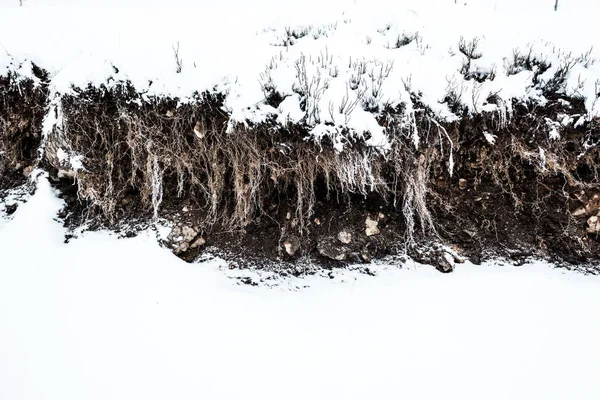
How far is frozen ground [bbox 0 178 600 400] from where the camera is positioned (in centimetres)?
222

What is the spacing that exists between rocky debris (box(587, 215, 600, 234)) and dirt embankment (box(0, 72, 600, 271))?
1 cm

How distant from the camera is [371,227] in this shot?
3.04 meters

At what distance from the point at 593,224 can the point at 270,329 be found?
2.98 metres

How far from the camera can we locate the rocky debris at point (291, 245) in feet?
9.88

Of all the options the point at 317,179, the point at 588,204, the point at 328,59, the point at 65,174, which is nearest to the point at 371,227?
the point at 317,179

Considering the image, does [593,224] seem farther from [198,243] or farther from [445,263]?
[198,243]

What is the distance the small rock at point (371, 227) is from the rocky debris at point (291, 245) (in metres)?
0.66

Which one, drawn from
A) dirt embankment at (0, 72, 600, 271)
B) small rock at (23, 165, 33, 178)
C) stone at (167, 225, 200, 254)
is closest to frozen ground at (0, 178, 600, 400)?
stone at (167, 225, 200, 254)

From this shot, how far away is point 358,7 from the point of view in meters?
3.96

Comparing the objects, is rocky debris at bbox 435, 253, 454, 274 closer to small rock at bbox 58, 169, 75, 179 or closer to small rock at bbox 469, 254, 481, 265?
small rock at bbox 469, 254, 481, 265

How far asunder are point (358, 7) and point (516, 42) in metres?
1.83

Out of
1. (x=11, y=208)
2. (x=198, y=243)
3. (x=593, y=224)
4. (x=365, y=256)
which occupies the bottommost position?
(x=365, y=256)

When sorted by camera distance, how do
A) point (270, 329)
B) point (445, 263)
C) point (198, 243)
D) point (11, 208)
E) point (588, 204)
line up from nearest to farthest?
point (270, 329), point (588, 204), point (445, 263), point (198, 243), point (11, 208)

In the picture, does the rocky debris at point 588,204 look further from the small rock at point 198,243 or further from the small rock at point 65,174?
the small rock at point 65,174
